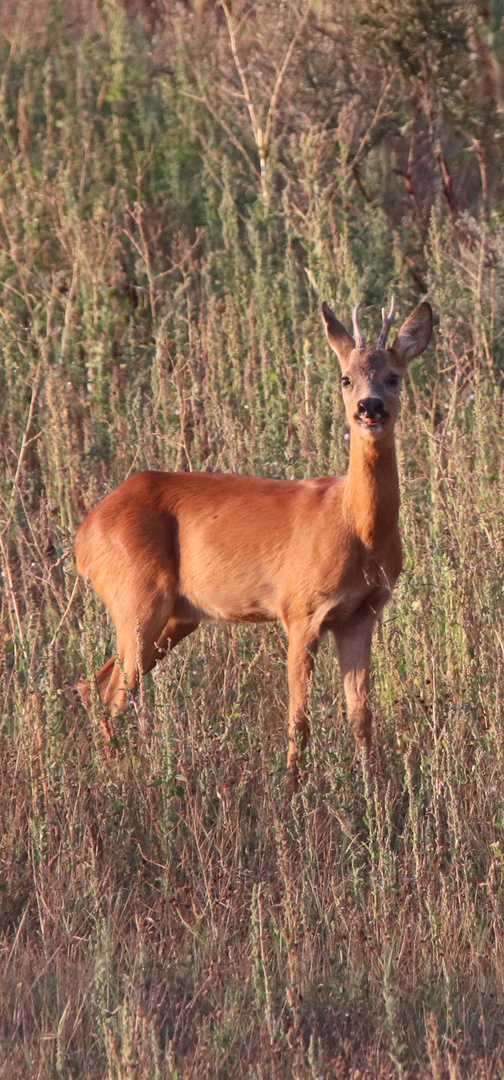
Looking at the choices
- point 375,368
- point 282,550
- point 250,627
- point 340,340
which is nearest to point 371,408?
point 375,368

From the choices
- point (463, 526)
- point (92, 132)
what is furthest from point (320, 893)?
point (92, 132)

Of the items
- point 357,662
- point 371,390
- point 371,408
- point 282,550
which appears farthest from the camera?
point 282,550

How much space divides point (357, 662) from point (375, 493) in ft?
2.20

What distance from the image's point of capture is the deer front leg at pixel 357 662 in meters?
5.55

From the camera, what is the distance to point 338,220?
931 centimetres

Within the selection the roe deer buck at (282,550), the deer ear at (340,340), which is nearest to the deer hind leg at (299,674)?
the roe deer buck at (282,550)

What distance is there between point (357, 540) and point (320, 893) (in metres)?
1.42

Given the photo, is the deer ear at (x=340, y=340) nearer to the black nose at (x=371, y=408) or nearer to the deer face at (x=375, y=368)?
the deer face at (x=375, y=368)

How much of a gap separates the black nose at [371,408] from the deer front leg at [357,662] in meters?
0.76

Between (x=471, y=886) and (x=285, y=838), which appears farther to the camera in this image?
(x=471, y=886)

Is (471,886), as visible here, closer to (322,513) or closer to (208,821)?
(208,821)

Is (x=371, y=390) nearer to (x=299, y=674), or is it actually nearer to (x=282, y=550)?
(x=282, y=550)

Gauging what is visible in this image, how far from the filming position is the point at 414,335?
5746mm

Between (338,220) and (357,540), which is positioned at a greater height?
(338,220)
